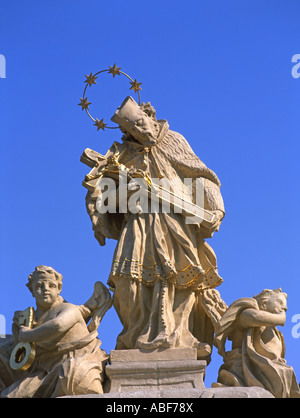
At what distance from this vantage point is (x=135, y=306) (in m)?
11.6

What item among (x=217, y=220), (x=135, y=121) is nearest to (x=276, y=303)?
(x=217, y=220)

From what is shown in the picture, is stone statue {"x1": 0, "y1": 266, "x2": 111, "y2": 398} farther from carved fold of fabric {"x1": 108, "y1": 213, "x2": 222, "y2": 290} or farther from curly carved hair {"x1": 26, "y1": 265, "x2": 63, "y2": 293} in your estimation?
carved fold of fabric {"x1": 108, "y1": 213, "x2": 222, "y2": 290}

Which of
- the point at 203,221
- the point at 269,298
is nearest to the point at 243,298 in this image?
the point at 269,298

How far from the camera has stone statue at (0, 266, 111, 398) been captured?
10883 mm

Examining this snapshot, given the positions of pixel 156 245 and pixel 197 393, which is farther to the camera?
pixel 156 245

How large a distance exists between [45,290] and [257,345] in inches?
96.6

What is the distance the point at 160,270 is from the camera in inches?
457

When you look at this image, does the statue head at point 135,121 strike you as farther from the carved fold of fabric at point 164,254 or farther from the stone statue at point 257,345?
the stone statue at point 257,345

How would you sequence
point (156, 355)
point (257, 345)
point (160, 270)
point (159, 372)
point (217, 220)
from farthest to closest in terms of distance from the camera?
point (217, 220)
point (160, 270)
point (257, 345)
point (156, 355)
point (159, 372)

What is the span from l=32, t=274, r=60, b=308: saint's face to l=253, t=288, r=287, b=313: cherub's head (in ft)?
7.53

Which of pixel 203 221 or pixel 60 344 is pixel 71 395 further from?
pixel 203 221

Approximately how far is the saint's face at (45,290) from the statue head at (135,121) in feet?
7.04

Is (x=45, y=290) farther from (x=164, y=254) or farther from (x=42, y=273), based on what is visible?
(x=164, y=254)
